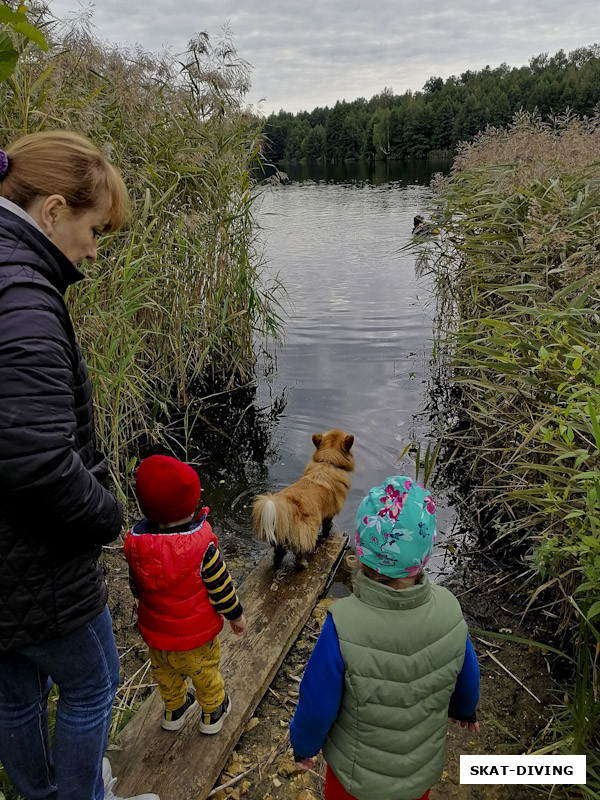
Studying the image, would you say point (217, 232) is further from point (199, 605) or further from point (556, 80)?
point (556, 80)

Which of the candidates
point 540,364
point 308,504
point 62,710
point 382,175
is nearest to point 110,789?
point 62,710

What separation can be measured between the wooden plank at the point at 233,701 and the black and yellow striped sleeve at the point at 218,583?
1.94 ft

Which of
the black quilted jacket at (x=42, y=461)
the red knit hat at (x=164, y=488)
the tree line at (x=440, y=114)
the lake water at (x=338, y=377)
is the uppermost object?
the tree line at (x=440, y=114)

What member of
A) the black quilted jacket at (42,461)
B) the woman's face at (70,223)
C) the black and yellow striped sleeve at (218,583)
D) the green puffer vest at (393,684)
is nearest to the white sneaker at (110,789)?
the black and yellow striped sleeve at (218,583)

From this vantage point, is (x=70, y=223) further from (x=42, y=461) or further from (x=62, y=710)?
(x=62, y=710)

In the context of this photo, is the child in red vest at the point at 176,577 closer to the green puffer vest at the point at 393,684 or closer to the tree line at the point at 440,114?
the green puffer vest at the point at 393,684

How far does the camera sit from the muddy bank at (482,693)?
7.36 feet

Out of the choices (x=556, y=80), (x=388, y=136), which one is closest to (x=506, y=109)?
(x=556, y=80)

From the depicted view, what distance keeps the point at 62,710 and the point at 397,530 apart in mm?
1074

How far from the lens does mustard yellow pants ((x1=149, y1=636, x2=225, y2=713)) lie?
2107 millimetres

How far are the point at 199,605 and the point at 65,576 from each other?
735 mm

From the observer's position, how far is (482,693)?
8.91 ft

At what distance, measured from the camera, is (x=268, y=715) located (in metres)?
2.59

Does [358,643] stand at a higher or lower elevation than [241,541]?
higher
